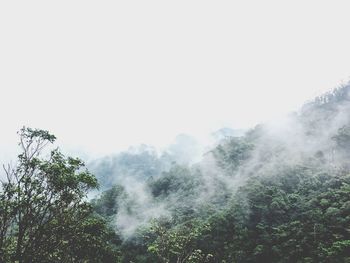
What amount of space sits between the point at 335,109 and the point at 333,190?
50.0 meters

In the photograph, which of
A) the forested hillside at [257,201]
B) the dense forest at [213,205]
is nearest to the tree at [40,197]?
the dense forest at [213,205]

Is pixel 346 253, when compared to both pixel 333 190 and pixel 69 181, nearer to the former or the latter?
pixel 333 190

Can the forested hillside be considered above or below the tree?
above

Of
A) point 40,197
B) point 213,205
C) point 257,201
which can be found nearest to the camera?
point 40,197

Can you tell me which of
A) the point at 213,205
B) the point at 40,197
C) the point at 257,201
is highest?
the point at 213,205

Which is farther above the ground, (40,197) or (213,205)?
(213,205)

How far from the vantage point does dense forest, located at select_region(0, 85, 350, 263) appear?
1362 centimetres

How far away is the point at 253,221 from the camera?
52312 mm

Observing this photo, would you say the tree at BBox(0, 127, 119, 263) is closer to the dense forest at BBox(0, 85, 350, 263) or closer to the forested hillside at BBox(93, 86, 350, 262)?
the dense forest at BBox(0, 85, 350, 263)

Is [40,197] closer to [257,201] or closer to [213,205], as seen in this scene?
[257,201]

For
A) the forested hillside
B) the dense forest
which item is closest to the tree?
the dense forest

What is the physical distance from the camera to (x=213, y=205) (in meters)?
61.2

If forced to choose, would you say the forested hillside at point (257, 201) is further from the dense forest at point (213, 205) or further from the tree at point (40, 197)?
the tree at point (40, 197)

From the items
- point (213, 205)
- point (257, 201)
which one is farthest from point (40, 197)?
point (213, 205)
